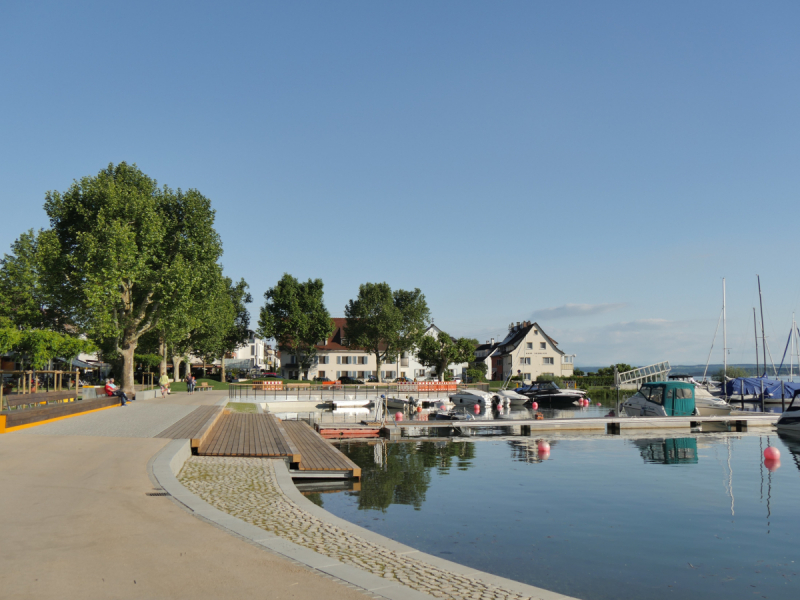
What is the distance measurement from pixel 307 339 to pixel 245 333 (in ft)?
35.1

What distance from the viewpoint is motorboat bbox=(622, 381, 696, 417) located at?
126 ft

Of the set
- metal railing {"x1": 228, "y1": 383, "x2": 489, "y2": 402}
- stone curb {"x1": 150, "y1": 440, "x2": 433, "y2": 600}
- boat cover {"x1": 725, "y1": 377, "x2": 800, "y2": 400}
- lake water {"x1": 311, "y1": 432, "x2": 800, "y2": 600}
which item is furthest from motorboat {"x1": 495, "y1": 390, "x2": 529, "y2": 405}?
stone curb {"x1": 150, "y1": 440, "x2": 433, "y2": 600}

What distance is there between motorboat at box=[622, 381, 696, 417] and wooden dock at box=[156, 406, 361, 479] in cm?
2375

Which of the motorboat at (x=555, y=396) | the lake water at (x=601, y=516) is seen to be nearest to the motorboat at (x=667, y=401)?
the lake water at (x=601, y=516)

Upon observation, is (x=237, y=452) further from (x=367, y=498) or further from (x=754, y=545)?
(x=754, y=545)

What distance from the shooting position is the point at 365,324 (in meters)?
94.4

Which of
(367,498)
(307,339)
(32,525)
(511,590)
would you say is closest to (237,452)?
(367,498)

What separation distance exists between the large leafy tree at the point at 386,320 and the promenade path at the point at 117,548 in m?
79.6

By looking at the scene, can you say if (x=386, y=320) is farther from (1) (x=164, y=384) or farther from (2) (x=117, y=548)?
(2) (x=117, y=548)

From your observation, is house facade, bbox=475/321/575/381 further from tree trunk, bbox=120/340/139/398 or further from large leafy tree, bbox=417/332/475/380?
tree trunk, bbox=120/340/139/398

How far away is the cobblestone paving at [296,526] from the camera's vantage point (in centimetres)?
685

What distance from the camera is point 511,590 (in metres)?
6.76

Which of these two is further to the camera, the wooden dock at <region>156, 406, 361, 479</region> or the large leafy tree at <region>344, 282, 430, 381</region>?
the large leafy tree at <region>344, 282, 430, 381</region>

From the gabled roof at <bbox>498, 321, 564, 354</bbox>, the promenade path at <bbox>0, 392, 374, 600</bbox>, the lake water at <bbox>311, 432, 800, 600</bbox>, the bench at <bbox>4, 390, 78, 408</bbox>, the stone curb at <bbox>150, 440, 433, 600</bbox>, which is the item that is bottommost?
the lake water at <bbox>311, 432, 800, 600</bbox>
